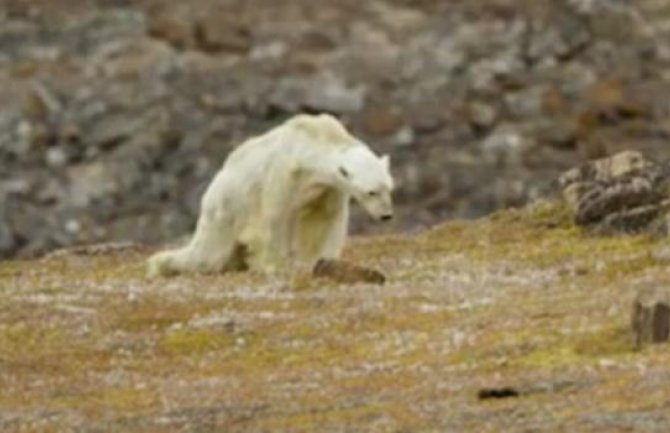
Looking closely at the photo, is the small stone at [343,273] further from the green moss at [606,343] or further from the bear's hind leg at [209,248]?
the green moss at [606,343]

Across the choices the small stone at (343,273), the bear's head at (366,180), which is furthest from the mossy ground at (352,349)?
the bear's head at (366,180)

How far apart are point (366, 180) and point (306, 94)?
236 feet

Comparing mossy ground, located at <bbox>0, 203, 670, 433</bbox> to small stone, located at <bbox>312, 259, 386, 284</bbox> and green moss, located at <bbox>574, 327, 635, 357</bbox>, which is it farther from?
small stone, located at <bbox>312, 259, 386, 284</bbox>

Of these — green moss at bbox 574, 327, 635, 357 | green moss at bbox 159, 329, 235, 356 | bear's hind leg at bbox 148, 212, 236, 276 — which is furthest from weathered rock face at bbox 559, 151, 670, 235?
green moss at bbox 574, 327, 635, 357

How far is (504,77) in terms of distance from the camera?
4877 inches

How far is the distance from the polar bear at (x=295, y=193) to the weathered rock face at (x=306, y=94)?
55179 mm

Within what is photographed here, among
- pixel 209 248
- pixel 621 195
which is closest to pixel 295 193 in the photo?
pixel 209 248

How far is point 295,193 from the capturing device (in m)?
48.7

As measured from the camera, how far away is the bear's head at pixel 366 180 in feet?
159

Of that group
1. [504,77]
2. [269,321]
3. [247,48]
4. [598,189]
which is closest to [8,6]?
[247,48]

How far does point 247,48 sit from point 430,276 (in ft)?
260

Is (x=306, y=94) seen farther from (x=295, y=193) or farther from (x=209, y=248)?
(x=295, y=193)

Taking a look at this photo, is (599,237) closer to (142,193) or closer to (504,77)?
(142,193)

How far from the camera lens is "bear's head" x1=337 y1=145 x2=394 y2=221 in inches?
1908
